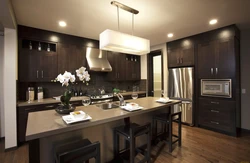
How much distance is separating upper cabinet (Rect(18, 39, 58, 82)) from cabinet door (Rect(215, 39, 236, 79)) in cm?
425

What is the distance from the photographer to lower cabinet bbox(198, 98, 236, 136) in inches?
119

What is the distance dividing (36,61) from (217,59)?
4.58m

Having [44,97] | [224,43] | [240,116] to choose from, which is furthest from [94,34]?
[240,116]

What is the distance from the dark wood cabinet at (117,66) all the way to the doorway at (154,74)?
1.08 meters

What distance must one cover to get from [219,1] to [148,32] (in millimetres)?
1618

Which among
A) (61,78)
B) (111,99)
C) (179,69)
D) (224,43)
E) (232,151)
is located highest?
(224,43)

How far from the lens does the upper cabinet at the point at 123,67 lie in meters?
4.43

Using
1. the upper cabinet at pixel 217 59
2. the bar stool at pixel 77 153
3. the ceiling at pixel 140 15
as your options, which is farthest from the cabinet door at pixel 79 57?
the upper cabinet at pixel 217 59

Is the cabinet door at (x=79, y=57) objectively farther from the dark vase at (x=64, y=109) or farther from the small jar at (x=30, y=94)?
the dark vase at (x=64, y=109)

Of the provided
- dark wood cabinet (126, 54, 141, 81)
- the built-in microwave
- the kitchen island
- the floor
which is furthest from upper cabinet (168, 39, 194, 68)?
the kitchen island

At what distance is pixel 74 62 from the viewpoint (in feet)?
12.1

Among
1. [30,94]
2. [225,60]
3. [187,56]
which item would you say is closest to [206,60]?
[225,60]

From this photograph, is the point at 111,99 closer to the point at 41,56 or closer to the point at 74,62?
the point at 74,62

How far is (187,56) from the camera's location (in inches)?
151
